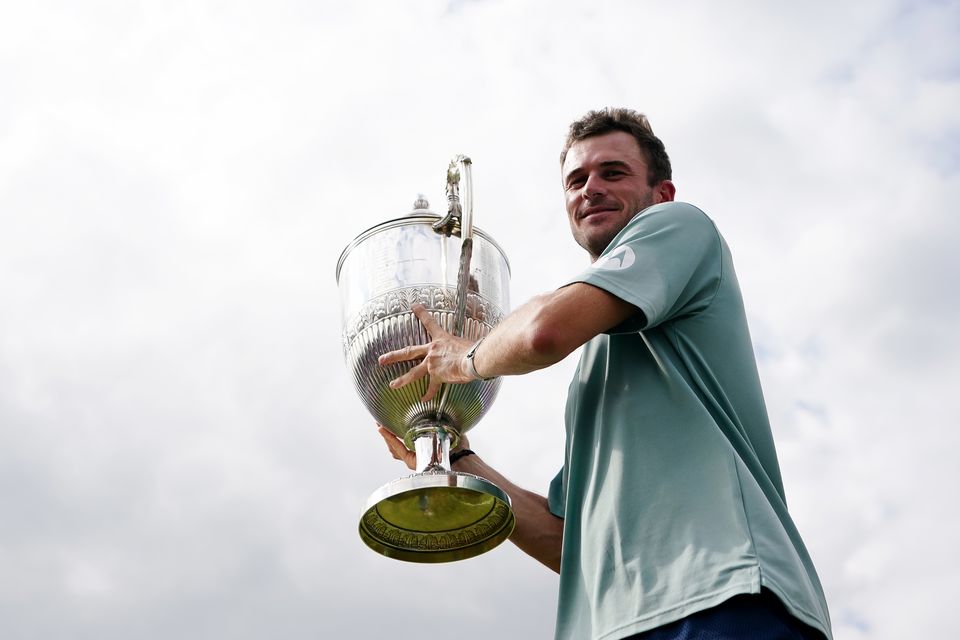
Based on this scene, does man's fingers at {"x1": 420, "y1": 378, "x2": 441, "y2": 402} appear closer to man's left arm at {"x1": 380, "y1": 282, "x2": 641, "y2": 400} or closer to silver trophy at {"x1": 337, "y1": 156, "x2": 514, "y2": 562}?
silver trophy at {"x1": 337, "y1": 156, "x2": 514, "y2": 562}

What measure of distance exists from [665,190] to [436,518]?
133cm

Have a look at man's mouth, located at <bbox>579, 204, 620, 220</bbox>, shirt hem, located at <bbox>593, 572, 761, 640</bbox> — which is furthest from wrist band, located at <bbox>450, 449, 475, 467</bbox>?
shirt hem, located at <bbox>593, 572, 761, 640</bbox>

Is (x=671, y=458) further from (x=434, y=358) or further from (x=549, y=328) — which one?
(x=434, y=358)

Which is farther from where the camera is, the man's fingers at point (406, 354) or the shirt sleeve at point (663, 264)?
the man's fingers at point (406, 354)

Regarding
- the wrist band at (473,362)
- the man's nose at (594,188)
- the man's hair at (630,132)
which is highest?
the man's hair at (630,132)

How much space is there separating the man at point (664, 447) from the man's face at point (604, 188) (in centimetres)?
44

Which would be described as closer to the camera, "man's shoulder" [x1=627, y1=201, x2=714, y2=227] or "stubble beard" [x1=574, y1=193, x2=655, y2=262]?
"man's shoulder" [x1=627, y1=201, x2=714, y2=227]

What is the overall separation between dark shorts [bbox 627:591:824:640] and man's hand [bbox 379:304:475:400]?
105 cm

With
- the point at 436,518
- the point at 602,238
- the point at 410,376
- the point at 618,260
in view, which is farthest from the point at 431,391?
the point at 618,260

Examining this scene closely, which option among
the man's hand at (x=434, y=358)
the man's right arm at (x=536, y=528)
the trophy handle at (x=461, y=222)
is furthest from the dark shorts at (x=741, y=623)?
the trophy handle at (x=461, y=222)

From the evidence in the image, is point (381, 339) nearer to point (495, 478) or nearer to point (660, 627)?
point (495, 478)

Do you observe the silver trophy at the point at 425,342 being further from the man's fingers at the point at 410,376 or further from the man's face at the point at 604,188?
the man's face at the point at 604,188

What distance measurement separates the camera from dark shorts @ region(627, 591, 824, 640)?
2506 millimetres

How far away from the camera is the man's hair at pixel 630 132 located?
385 cm
